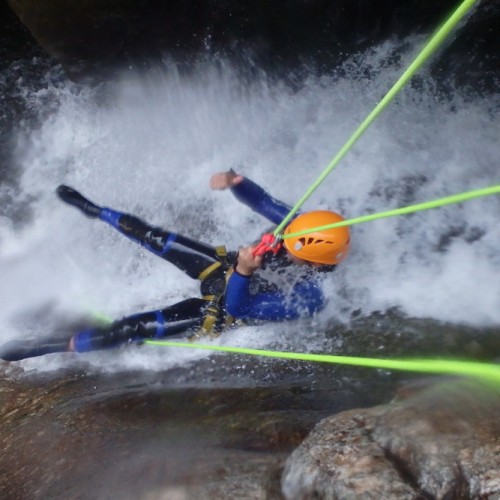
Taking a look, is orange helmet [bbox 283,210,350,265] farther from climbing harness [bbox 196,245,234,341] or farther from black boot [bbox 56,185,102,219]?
black boot [bbox 56,185,102,219]

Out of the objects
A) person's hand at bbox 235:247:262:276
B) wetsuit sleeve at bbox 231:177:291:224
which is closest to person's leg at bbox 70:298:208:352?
person's hand at bbox 235:247:262:276

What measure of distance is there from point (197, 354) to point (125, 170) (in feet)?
9.03

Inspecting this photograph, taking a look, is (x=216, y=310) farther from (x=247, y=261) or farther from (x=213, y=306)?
(x=247, y=261)

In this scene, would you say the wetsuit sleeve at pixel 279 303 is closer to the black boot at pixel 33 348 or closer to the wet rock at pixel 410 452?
the wet rock at pixel 410 452

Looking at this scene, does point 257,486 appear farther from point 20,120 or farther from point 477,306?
point 20,120

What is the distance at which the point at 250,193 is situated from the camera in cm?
364

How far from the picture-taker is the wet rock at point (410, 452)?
1.71m

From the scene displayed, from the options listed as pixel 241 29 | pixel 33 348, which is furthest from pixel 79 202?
pixel 241 29

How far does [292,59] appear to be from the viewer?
4.86 metres

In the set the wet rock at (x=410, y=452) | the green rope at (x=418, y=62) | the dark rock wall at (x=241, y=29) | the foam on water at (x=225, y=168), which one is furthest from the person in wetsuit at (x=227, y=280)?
the dark rock wall at (x=241, y=29)

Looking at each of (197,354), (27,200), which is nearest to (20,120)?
(27,200)

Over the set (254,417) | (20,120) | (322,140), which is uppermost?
(20,120)

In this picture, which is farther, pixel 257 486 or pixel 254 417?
pixel 254 417

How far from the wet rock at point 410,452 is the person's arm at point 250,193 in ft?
6.03
